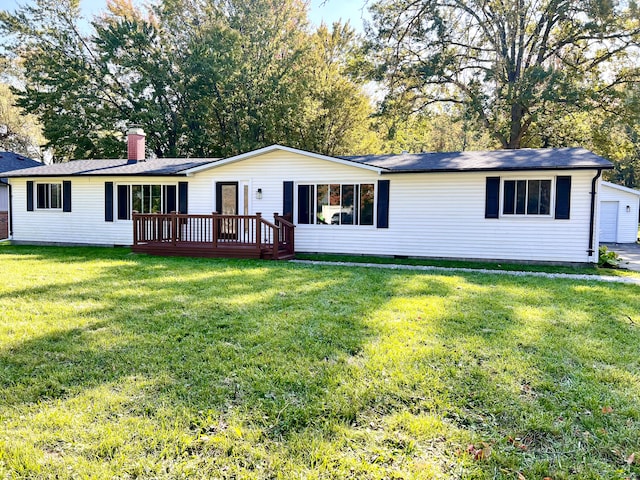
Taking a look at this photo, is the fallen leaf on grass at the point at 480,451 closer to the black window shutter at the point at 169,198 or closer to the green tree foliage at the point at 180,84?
the black window shutter at the point at 169,198

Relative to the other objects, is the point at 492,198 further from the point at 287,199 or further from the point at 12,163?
the point at 12,163

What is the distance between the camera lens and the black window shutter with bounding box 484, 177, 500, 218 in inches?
421

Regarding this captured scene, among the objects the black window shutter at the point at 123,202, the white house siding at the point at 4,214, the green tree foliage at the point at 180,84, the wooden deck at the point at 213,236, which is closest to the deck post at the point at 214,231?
the wooden deck at the point at 213,236

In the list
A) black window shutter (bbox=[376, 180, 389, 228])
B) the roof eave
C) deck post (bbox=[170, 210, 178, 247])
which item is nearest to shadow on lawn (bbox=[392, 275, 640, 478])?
the roof eave

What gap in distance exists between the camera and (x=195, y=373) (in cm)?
332

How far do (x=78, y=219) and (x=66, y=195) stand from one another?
0.88m

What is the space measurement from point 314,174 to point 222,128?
44.0ft

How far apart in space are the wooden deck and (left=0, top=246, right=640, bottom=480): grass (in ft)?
16.5

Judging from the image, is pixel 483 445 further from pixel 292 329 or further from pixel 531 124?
pixel 531 124

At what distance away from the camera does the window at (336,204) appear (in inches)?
467

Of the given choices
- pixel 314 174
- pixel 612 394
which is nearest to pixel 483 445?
pixel 612 394

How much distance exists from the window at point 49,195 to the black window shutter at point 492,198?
43.2 feet

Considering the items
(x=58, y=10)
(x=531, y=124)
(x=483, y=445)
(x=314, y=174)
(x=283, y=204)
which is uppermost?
(x=58, y=10)

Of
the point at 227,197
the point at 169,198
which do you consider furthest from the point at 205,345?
the point at 169,198
